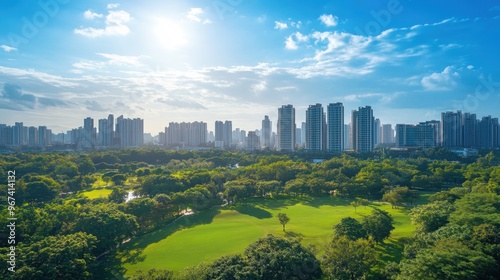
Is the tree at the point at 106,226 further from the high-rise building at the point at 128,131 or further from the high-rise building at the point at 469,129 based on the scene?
the high-rise building at the point at 128,131

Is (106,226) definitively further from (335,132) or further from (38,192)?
(335,132)

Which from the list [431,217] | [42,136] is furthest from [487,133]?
[42,136]

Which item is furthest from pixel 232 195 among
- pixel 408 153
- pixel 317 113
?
pixel 408 153

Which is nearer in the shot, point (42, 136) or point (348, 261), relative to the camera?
point (348, 261)

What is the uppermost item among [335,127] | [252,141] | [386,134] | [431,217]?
[335,127]

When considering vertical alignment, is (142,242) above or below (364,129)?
below

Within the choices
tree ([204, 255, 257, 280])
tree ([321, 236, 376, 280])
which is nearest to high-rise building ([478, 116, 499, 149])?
tree ([321, 236, 376, 280])

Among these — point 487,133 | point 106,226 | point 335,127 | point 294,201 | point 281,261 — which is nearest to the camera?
point 281,261

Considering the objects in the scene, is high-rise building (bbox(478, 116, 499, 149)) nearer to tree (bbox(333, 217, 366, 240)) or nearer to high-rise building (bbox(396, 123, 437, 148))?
high-rise building (bbox(396, 123, 437, 148))
